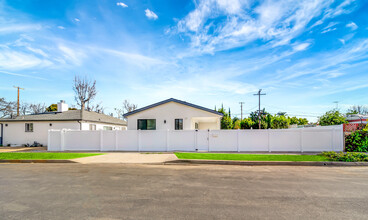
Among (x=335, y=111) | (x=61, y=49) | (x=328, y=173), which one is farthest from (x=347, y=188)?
(x=335, y=111)

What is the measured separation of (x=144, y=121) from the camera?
19.4 meters

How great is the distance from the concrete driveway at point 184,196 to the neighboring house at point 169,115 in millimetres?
10813

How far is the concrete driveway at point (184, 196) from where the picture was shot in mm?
4258

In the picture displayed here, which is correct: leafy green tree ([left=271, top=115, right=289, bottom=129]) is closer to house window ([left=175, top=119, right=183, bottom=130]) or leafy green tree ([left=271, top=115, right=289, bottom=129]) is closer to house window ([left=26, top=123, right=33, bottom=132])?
house window ([left=175, top=119, right=183, bottom=130])

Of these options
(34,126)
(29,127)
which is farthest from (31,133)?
(34,126)

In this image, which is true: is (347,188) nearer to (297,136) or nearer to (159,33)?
(297,136)

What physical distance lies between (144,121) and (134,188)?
13.5 m

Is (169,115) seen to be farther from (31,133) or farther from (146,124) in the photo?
(31,133)

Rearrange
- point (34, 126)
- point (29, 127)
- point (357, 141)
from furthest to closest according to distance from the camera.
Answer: point (29, 127) → point (34, 126) → point (357, 141)

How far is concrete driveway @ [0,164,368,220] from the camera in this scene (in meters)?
4.26

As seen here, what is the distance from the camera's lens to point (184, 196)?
5.36 meters

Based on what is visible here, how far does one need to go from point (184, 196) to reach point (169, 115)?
1386cm

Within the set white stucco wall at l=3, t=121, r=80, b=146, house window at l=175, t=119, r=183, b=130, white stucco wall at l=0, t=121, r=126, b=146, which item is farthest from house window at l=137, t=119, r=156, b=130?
white stucco wall at l=3, t=121, r=80, b=146

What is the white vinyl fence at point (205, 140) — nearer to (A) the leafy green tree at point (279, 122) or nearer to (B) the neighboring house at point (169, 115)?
(B) the neighboring house at point (169, 115)
